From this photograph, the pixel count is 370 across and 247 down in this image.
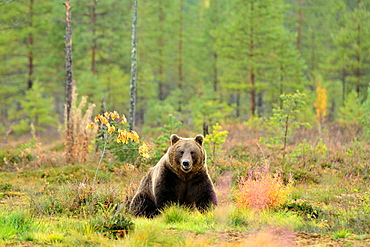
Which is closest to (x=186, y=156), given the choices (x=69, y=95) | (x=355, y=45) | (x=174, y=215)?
(x=174, y=215)

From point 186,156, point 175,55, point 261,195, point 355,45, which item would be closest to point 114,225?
point 186,156

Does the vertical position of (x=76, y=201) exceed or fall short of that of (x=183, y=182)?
it falls short

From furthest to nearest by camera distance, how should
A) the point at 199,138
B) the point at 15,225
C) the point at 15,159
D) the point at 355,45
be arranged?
the point at 355,45
the point at 15,159
the point at 199,138
the point at 15,225

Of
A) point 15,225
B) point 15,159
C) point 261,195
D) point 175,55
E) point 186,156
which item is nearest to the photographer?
point 15,225

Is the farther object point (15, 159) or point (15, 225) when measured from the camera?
point (15, 159)

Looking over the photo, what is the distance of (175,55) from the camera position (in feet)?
114

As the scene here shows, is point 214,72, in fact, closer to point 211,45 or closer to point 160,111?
point 211,45

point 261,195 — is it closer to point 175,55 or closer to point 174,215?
point 174,215

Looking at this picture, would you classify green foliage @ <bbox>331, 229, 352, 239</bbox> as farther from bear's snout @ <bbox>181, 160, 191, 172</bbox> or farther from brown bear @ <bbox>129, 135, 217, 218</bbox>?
bear's snout @ <bbox>181, 160, 191, 172</bbox>

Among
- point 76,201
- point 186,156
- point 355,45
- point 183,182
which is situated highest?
point 355,45

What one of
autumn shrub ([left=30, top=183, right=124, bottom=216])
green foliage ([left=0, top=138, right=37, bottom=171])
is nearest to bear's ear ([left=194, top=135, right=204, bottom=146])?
autumn shrub ([left=30, top=183, right=124, bottom=216])

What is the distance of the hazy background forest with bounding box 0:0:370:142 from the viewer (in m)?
25.8

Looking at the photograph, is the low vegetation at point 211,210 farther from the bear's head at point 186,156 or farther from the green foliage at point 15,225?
the bear's head at point 186,156

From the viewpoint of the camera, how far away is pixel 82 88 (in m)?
25.3
